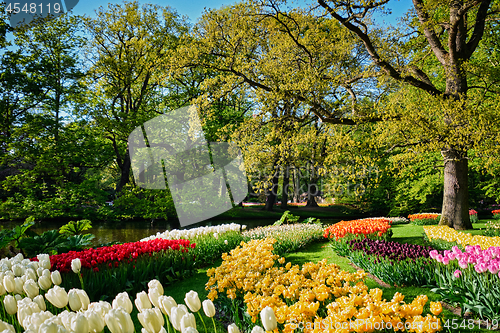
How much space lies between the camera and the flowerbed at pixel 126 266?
405 cm

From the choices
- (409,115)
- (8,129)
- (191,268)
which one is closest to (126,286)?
(191,268)

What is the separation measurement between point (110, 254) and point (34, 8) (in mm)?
15253

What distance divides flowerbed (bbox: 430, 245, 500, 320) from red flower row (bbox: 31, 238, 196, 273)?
4507 millimetres

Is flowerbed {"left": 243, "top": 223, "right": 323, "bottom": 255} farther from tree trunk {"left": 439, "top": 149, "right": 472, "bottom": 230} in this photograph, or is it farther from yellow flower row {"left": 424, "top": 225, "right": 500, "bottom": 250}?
tree trunk {"left": 439, "top": 149, "right": 472, "bottom": 230}

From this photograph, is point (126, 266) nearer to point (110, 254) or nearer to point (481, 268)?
point (110, 254)

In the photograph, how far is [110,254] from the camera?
15.5ft

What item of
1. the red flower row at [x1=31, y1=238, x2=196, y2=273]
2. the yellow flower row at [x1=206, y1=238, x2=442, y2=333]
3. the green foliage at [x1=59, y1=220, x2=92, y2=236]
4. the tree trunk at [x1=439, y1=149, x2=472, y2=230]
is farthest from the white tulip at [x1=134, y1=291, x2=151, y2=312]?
the tree trunk at [x1=439, y1=149, x2=472, y2=230]

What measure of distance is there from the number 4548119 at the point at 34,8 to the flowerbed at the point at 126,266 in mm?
14354

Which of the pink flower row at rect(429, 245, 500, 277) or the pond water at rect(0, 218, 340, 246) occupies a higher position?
the pink flower row at rect(429, 245, 500, 277)

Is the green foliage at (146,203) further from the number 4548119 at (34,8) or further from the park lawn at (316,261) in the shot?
the number 4548119 at (34,8)

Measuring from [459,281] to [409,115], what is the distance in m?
5.24

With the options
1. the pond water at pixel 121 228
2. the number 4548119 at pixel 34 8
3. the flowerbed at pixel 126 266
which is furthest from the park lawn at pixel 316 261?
the number 4548119 at pixel 34 8

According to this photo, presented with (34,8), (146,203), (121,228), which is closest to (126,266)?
(146,203)

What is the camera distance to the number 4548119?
13.6 metres
